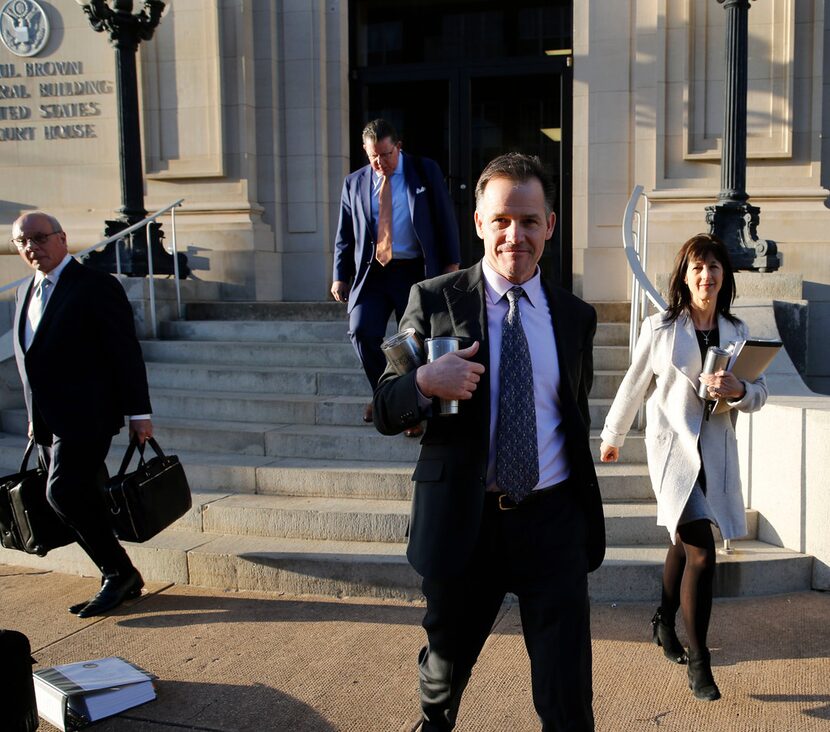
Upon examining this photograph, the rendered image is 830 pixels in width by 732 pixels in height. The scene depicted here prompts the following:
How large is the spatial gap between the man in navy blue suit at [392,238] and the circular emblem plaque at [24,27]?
654 centimetres

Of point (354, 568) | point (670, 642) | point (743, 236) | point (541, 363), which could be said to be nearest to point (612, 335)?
point (743, 236)

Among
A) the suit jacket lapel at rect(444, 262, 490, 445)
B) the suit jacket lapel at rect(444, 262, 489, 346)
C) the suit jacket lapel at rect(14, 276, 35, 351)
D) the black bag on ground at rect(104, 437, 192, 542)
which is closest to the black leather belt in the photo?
the suit jacket lapel at rect(444, 262, 490, 445)

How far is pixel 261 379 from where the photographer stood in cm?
712

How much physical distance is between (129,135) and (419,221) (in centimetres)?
468

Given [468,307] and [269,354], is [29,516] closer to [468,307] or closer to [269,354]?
[468,307]

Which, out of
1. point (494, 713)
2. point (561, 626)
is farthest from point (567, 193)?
point (561, 626)

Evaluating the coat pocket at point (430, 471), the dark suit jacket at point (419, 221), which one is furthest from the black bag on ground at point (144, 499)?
the coat pocket at point (430, 471)

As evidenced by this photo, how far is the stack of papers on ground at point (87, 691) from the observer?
3.45 metres

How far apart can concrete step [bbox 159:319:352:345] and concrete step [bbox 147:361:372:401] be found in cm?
51

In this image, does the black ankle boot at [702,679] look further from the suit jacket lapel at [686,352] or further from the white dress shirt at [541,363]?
the white dress shirt at [541,363]

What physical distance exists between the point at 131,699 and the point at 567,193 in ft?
25.7

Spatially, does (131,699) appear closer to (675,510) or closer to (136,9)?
(675,510)

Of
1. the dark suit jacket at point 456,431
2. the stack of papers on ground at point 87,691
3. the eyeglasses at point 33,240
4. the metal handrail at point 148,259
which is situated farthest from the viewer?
the metal handrail at point 148,259

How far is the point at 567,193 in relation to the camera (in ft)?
33.3
